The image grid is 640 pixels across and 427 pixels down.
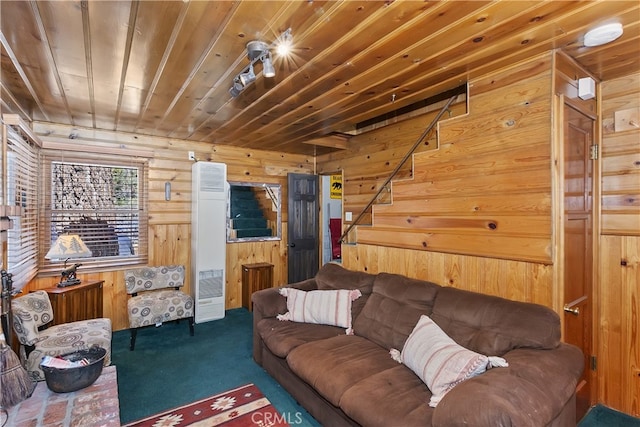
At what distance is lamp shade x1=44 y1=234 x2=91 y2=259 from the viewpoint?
2.99 m

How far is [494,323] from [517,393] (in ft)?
1.93

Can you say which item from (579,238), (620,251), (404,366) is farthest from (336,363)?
(620,251)

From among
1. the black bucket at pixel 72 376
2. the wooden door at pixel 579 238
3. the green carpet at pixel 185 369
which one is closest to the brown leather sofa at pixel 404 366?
the green carpet at pixel 185 369

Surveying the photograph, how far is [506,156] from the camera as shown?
2145 mm

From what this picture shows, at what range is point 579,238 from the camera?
2.14m

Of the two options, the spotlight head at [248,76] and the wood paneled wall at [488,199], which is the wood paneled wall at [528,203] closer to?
the wood paneled wall at [488,199]

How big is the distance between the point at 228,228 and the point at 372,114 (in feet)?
8.69

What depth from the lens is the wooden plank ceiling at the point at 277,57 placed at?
59.4 inches

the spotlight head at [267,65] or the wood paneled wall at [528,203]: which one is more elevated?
the spotlight head at [267,65]

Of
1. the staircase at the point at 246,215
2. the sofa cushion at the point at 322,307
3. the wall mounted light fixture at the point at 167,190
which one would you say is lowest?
the sofa cushion at the point at 322,307

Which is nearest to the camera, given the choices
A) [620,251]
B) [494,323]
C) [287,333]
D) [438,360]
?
[438,360]

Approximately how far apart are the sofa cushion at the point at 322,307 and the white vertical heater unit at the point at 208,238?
1707 millimetres

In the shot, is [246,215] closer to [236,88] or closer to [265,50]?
[236,88]

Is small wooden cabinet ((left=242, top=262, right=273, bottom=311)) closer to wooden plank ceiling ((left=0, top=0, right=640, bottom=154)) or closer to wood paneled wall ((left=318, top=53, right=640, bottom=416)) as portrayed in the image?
wooden plank ceiling ((left=0, top=0, right=640, bottom=154))
